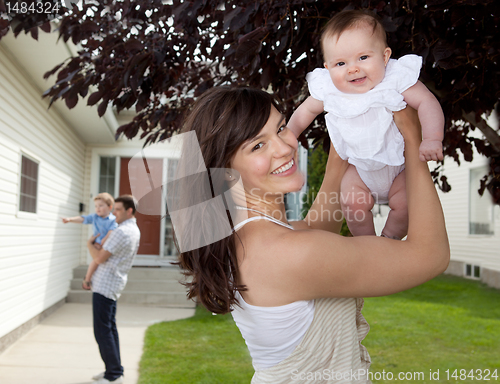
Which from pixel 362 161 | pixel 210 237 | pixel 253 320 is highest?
pixel 362 161

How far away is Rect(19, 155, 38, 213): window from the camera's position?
6637 millimetres

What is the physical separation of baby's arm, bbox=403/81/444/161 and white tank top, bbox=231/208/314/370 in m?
0.47

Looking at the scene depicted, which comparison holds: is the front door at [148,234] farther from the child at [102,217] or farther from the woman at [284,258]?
the woman at [284,258]

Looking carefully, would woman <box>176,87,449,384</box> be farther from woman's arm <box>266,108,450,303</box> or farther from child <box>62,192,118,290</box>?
child <box>62,192,118,290</box>

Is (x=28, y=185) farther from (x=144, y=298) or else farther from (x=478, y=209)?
(x=478, y=209)

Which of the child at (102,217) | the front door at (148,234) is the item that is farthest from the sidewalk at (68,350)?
the front door at (148,234)

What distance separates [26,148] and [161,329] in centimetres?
331

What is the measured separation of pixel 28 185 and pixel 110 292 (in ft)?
10.6

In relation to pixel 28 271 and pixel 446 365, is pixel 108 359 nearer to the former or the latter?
pixel 28 271

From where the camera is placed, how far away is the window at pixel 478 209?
968 centimetres

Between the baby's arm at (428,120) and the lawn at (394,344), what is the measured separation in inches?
130

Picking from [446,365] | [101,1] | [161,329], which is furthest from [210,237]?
[161,329]

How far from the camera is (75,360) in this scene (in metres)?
5.37

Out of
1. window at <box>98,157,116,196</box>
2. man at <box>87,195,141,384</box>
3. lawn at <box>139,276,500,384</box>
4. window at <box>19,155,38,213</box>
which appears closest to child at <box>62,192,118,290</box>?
window at <box>19,155,38,213</box>
